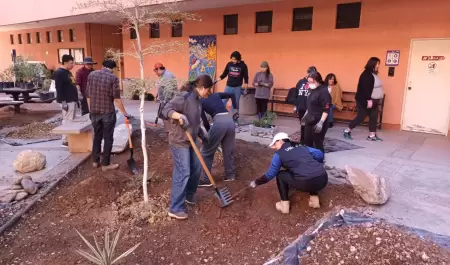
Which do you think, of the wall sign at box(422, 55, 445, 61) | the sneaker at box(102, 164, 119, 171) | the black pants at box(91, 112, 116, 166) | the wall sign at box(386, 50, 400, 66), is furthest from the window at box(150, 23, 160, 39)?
the wall sign at box(422, 55, 445, 61)

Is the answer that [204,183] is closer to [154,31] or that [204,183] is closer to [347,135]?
[347,135]

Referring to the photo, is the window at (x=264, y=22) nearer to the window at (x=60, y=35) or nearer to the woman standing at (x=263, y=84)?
the woman standing at (x=263, y=84)

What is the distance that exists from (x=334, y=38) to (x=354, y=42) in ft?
1.79

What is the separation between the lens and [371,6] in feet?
27.8

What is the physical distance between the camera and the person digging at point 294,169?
12.9 ft

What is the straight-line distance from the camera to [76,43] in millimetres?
18219

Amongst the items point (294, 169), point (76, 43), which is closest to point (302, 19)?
point (294, 169)

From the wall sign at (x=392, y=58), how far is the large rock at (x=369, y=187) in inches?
196

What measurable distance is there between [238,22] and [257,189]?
775cm

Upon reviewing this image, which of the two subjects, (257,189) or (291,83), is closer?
(257,189)


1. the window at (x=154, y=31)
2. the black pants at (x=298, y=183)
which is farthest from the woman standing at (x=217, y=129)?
the window at (x=154, y=31)

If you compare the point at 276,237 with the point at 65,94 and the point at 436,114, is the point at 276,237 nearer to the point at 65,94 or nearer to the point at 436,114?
the point at 65,94

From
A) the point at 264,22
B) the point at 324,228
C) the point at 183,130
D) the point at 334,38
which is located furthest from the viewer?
the point at 264,22

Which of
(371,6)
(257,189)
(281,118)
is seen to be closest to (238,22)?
(281,118)
